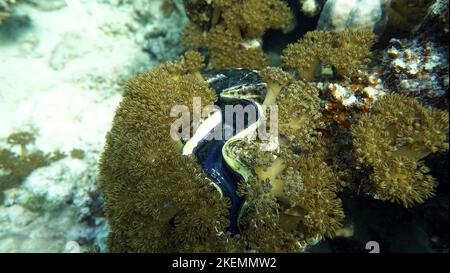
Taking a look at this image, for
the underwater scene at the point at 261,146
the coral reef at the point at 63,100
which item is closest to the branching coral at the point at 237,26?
the underwater scene at the point at 261,146

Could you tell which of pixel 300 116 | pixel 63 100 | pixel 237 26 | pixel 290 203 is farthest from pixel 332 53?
pixel 63 100

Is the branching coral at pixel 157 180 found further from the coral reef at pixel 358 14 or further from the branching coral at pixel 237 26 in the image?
the coral reef at pixel 358 14

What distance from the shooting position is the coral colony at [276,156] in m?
2.51

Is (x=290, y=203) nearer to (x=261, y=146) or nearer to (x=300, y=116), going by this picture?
(x=261, y=146)

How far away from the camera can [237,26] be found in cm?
396

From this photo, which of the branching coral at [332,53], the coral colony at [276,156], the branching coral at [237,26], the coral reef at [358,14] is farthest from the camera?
the branching coral at [237,26]

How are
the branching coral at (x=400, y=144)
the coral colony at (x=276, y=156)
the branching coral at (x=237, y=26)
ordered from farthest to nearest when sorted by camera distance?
1. the branching coral at (x=237, y=26)
2. the coral colony at (x=276, y=156)
3. the branching coral at (x=400, y=144)

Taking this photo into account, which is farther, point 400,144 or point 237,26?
point 237,26

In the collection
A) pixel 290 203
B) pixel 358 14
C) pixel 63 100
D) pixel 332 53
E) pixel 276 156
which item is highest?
pixel 358 14

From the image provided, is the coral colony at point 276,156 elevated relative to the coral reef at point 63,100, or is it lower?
elevated

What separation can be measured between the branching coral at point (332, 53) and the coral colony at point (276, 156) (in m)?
0.01

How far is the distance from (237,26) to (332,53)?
137 centimetres

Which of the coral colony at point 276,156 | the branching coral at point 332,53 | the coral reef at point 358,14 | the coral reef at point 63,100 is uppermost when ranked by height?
the coral reef at point 358,14

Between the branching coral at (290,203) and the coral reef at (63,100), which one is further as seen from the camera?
the coral reef at (63,100)
